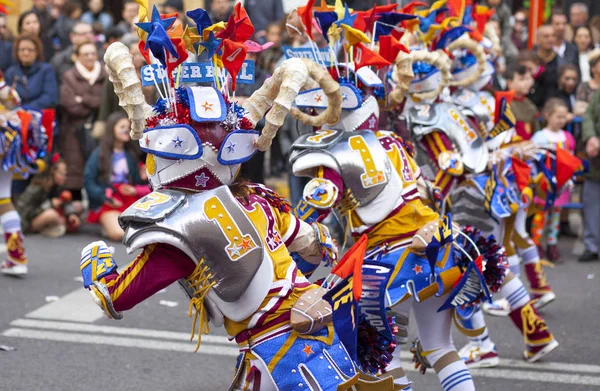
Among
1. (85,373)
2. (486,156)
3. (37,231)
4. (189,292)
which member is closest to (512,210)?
(486,156)

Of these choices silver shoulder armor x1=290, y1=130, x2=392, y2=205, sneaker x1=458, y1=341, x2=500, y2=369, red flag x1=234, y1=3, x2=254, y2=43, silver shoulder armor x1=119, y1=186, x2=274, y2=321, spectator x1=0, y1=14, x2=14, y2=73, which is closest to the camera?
silver shoulder armor x1=119, y1=186, x2=274, y2=321

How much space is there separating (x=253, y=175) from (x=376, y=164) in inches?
222

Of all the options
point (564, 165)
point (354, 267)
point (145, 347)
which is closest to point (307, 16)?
point (354, 267)

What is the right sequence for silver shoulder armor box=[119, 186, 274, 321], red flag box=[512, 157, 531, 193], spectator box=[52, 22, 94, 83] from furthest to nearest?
spectator box=[52, 22, 94, 83], red flag box=[512, 157, 531, 193], silver shoulder armor box=[119, 186, 274, 321]

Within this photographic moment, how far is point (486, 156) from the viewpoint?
19.6 ft

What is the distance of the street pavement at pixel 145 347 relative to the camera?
550cm

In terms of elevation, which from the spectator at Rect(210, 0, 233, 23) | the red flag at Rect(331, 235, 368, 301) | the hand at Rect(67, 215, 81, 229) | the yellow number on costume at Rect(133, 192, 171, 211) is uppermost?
the yellow number on costume at Rect(133, 192, 171, 211)

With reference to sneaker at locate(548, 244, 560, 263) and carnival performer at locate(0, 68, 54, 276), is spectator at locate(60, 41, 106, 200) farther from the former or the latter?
sneaker at locate(548, 244, 560, 263)

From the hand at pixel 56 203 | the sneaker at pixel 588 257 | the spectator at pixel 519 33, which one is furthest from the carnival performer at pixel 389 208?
the spectator at pixel 519 33

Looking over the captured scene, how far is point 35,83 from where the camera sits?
9750 mm

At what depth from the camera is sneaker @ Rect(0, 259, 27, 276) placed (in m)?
7.60

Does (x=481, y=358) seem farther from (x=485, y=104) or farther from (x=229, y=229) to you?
(x=229, y=229)

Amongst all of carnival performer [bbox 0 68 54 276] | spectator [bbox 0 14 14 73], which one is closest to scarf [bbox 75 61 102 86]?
spectator [bbox 0 14 14 73]

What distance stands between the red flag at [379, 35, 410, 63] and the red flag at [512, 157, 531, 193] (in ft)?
7.10
